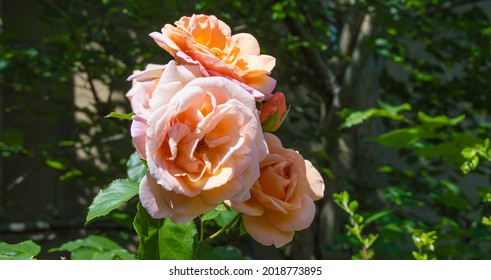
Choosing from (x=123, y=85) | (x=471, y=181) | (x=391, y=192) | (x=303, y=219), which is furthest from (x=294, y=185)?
(x=471, y=181)

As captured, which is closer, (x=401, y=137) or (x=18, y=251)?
(x=18, y=251)

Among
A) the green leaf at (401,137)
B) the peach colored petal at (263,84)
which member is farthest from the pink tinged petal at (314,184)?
the green leaf at (401,137)

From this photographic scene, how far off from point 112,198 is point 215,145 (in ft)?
0.57

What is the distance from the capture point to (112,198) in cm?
77

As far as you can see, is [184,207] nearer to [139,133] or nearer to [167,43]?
[139,133]

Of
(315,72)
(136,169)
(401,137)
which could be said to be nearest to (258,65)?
(136,169)

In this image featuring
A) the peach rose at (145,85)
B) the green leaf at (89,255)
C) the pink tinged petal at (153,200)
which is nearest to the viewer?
the pink tinged petal at (153,200)

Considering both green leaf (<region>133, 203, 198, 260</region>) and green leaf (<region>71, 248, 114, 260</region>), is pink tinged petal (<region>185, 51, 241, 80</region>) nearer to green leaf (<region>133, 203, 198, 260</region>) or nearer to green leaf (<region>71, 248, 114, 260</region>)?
green leaf (<region>133, 203, 198, 260</region>)

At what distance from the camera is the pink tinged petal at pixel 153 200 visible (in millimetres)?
660

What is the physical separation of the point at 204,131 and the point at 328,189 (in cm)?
236

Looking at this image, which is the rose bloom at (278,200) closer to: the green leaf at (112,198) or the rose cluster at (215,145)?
the rose cluster at (215,145)

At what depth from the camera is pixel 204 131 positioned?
683mm

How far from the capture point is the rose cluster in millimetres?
664

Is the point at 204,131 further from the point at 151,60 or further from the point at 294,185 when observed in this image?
the point at 151,60
